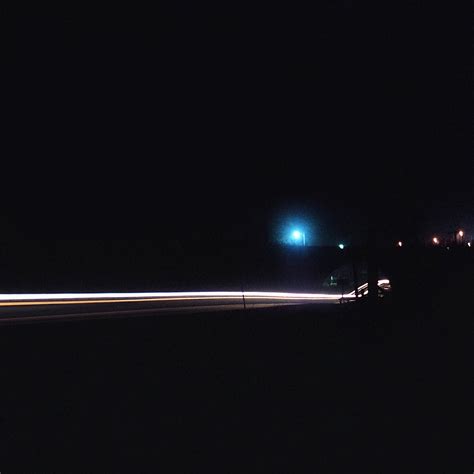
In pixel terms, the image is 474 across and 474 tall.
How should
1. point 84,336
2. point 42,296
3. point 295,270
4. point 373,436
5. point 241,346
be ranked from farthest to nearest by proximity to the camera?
point 295,270, point 42,296, point 84,336, point 241,346, point 373,436

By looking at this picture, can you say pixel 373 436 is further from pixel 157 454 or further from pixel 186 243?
pixel 186 243

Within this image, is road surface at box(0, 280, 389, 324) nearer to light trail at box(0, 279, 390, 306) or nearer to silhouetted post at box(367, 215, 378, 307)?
light trail at box(0, 279, 390, 306)

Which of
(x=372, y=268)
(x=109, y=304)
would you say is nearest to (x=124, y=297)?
(x=109, y=304)

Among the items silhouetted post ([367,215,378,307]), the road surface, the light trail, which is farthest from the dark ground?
the light trail

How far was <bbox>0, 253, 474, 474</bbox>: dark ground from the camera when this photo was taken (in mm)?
4223

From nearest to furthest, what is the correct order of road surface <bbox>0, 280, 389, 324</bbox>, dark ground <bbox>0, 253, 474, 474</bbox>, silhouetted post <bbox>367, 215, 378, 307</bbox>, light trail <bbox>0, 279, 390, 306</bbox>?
dark ground <bbox>0, 253, 474, 474</bbox>
silhouetted post <bbox>367, 215, 378, 307</bbox>
road surface <bbox>0, 280, 389, 324</bbox>
light trail <bbox>0, 279, 390, 306</bbox>

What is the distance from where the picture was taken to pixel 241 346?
8.03 metres

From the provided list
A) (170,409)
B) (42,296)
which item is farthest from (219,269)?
(170,409)

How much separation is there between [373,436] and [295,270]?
34932mm

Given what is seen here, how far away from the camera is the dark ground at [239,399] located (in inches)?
166

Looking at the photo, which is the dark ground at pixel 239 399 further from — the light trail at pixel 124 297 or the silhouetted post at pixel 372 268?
the light trail at pixel 124 297

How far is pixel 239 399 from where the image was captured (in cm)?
563

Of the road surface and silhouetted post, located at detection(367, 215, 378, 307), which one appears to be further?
the road surface

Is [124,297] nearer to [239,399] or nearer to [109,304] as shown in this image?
[109,304]
